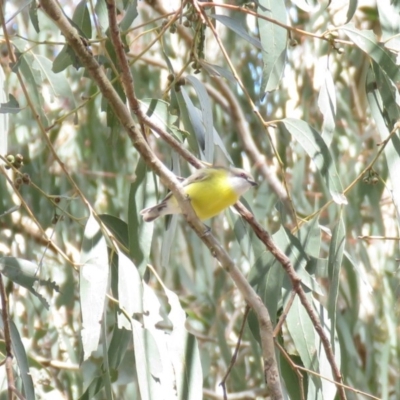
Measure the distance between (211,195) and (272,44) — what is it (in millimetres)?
609

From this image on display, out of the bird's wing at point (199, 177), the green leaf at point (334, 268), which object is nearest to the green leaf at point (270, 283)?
the green leaf at point (334, 268)

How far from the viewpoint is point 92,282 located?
1775 mm

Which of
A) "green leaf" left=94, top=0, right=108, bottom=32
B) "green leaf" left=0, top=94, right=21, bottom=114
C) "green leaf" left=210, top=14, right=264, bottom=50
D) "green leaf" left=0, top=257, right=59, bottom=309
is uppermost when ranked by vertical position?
"green leaf" left=94, top=0, right=108, bottom=32

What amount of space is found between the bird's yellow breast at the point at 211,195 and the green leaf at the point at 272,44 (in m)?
0.50

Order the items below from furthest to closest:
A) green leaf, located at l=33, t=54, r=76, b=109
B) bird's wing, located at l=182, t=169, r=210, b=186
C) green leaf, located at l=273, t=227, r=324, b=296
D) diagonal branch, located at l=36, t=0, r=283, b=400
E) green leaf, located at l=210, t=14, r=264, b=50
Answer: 1. bird's wing, located at l=182, t=169, r=210, b=186
2. green leaf, located at l=33, t=54, r=76, b=109
3. green leaf, located at l=273, t=227, r=324, b=296
4. green leaf, located at l=210, t=14, r=264, b=50
5. diagonal branch, located at l=36, t=0, r=283, b=400

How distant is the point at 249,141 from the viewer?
3945 mm

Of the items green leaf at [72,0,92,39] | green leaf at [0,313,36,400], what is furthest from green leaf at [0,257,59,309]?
green leaf at [72,0,92,39]

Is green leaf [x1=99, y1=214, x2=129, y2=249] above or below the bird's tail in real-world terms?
below

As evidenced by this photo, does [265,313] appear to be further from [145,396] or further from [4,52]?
[4,52]

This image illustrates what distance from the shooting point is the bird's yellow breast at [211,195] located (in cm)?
→ 238

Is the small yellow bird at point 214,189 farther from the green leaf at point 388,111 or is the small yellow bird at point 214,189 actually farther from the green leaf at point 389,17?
the green leaf at point 389,17

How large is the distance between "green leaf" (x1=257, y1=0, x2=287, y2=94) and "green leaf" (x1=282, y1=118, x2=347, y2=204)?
13cm

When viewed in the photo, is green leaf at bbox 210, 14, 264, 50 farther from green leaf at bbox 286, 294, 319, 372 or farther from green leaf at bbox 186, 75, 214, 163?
green leaf at bbox 286, 294, 319, 372

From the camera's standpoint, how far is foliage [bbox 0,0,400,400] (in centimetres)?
189
